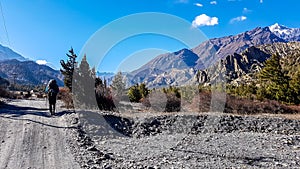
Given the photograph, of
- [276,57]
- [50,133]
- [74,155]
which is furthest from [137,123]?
[276,57]

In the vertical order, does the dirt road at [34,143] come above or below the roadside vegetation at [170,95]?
below

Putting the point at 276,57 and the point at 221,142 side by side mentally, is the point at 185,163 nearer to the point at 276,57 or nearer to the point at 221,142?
the point at 221,142

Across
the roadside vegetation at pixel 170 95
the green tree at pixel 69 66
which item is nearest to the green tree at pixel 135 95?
the roadside vegetation at pixel 170 95

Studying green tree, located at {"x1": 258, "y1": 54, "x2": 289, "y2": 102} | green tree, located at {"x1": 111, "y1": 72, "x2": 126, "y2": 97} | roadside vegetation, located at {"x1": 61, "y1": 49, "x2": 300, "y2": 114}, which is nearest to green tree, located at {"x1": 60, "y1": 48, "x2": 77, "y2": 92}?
roadside vegetation, located at {"x1": 61, "y1": 49, "x2": 300, "y2": 114}

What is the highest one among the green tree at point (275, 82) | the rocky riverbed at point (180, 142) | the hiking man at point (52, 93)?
the green tree at point (275, 82)

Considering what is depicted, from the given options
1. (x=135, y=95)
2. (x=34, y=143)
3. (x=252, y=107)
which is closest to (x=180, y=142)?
(x=34, y=143)

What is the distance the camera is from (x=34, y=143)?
37.3 feet

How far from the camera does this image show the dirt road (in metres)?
9.38

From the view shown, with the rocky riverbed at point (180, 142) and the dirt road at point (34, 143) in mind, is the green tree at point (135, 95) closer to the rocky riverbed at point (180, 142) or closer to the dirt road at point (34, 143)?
the rocky riverbed at point (180, 142)

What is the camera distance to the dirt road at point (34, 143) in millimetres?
9375

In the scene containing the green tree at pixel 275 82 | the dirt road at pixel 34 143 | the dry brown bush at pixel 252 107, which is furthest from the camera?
the green tree at pixel 275 82

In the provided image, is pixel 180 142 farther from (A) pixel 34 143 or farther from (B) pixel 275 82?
(B) pixel 275 82

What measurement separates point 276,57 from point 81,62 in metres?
36.7

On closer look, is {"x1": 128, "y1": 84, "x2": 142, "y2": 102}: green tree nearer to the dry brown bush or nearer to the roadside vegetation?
the roadside vegetation
